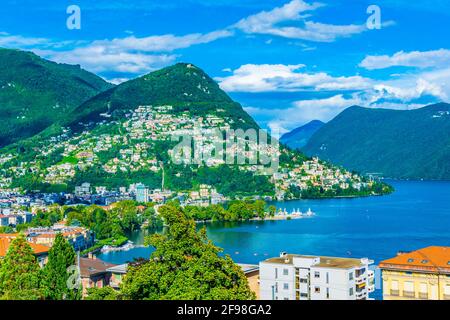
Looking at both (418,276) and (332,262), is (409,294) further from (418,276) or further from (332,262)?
(332,262)

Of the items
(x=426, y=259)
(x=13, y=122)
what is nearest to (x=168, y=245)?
(x=426, y=259)

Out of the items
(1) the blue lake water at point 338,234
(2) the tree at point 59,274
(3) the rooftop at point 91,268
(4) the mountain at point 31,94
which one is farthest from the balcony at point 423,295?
(4) the mountain at point 31,94

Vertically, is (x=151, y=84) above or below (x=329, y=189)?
above

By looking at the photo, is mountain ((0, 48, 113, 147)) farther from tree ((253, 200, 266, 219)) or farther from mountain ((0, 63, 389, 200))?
tree ((253, 200, 266, 219))

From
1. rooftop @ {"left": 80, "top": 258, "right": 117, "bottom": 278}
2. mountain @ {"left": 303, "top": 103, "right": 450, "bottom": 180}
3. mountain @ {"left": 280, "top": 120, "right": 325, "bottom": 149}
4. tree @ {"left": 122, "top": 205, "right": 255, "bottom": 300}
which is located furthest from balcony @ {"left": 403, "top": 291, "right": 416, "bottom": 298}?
mountain @ {"left": 280, "top": 120, "right": 325, "bottom": 149}

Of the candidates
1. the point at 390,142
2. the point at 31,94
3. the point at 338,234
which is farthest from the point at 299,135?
the point at 338,234

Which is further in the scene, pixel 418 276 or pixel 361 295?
pixel 361 295

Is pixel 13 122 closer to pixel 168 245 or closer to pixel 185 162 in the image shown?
pixel 185 162
